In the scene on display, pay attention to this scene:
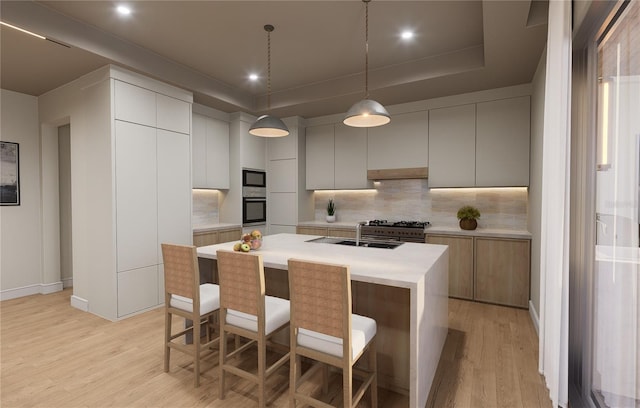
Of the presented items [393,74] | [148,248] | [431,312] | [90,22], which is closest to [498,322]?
[431,312]

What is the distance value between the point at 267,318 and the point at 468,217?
10.6ft

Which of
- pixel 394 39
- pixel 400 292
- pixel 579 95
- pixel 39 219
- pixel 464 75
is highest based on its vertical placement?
pixel 394 39

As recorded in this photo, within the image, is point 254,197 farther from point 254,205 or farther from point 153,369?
point 153,369

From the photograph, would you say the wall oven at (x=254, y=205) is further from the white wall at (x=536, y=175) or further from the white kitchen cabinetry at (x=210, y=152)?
the white wall at (x=536, y=175)

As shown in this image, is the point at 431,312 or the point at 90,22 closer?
the point at 431,312

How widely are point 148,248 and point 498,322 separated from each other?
160 inches

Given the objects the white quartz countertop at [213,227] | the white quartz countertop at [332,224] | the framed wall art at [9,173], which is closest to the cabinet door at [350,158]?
the white quartz countertop at [332,224]

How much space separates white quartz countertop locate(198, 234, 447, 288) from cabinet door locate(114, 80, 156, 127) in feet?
6.50

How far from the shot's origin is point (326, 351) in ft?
5.56

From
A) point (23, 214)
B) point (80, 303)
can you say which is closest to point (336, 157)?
point (80, 303)

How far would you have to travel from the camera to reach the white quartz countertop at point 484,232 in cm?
370

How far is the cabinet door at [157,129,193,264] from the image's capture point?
388cm

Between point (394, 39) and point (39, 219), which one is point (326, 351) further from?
point (39, 219)

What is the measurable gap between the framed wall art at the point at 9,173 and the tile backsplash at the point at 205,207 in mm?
2210
